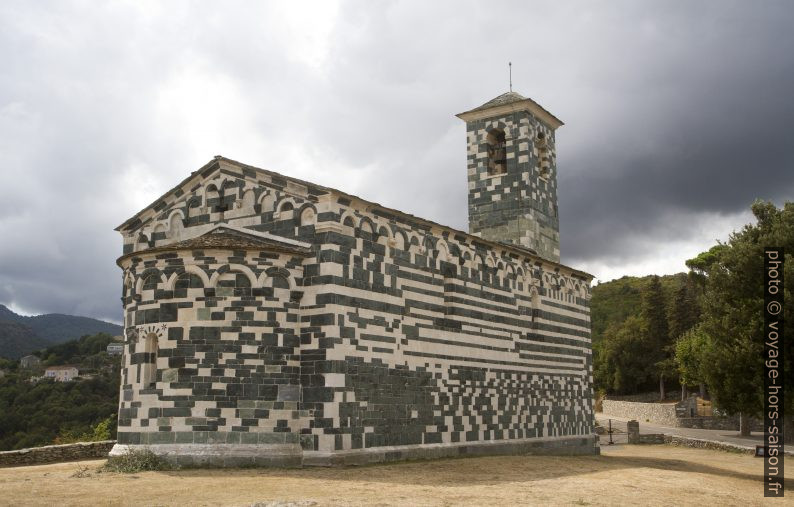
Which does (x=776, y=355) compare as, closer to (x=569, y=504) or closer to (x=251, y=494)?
(x=569, y=504)

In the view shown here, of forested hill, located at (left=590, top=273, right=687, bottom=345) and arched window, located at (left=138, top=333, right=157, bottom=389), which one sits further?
forested hill, located at (left=590, top=273, right=687, bottom=345)

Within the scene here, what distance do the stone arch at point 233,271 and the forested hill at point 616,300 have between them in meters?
71.9

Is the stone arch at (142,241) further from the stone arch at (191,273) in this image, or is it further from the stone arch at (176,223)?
the stone arch at (191,273)

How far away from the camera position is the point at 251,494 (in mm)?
13031

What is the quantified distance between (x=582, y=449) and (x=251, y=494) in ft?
58.0

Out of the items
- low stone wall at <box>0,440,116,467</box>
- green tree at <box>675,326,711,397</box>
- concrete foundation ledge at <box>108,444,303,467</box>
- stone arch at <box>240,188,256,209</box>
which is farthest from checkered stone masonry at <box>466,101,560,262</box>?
green tree at <box>675,326,711,397</box>

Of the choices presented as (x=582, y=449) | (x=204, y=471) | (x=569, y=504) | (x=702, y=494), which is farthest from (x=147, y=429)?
(x=582, y=449)

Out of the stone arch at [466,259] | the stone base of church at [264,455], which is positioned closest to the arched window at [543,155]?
the stone arch at [466,259]

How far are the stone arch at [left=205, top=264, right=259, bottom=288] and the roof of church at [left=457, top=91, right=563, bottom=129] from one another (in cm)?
1553

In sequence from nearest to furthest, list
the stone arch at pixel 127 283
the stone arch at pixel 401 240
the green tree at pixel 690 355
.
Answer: the stone arch at pixel 127 283
the stone arch at pixel 401 240
the green tree at pixel 690 355

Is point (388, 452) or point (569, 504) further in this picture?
point (388, 452)

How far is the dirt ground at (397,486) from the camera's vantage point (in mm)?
12656

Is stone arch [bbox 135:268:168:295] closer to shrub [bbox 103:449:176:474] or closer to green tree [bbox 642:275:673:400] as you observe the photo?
shrub [bbox 103:449:176:474]

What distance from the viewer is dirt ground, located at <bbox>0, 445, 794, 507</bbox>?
12.7 meters
